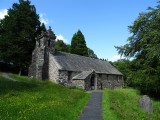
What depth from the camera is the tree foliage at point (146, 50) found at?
133 feet

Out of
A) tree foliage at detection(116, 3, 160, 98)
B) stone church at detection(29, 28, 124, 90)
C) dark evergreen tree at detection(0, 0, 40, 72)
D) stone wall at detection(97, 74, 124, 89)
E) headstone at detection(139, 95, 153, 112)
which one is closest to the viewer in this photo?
headstone at detection(139, 95, 153, 112)

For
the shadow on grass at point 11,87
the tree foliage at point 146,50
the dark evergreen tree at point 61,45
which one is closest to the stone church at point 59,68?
the tree foliage at point 146,50

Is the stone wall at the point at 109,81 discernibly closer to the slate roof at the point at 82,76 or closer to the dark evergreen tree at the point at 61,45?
the slate roof at the point at 82,76

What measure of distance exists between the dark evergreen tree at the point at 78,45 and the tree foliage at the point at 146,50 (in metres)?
48.3

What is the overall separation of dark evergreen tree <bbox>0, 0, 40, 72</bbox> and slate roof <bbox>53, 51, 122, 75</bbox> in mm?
9791

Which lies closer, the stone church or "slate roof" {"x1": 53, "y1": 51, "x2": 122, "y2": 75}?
the stone church

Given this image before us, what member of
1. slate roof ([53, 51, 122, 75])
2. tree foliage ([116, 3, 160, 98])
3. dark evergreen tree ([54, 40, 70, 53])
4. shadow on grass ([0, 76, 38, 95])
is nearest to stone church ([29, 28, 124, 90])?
slate roof ([53, 51, 122, 75])

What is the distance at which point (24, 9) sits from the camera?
6838cm

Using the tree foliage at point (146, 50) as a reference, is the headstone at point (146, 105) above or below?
below

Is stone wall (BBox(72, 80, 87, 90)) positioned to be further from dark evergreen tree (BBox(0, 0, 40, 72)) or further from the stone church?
dark evergreen tree (BBox(0, 0, 40, 72))

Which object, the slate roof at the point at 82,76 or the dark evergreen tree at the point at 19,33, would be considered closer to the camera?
the slate roof at the point at 82,76

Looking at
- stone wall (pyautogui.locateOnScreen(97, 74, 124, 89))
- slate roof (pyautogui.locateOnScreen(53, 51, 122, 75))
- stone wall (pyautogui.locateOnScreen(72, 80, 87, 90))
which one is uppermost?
slate roof (pyautogui.locateOnScreen(53, 51, 122, 75))

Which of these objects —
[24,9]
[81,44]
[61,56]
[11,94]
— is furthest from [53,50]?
[81,44]

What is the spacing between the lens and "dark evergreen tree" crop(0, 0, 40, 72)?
64.9 m
